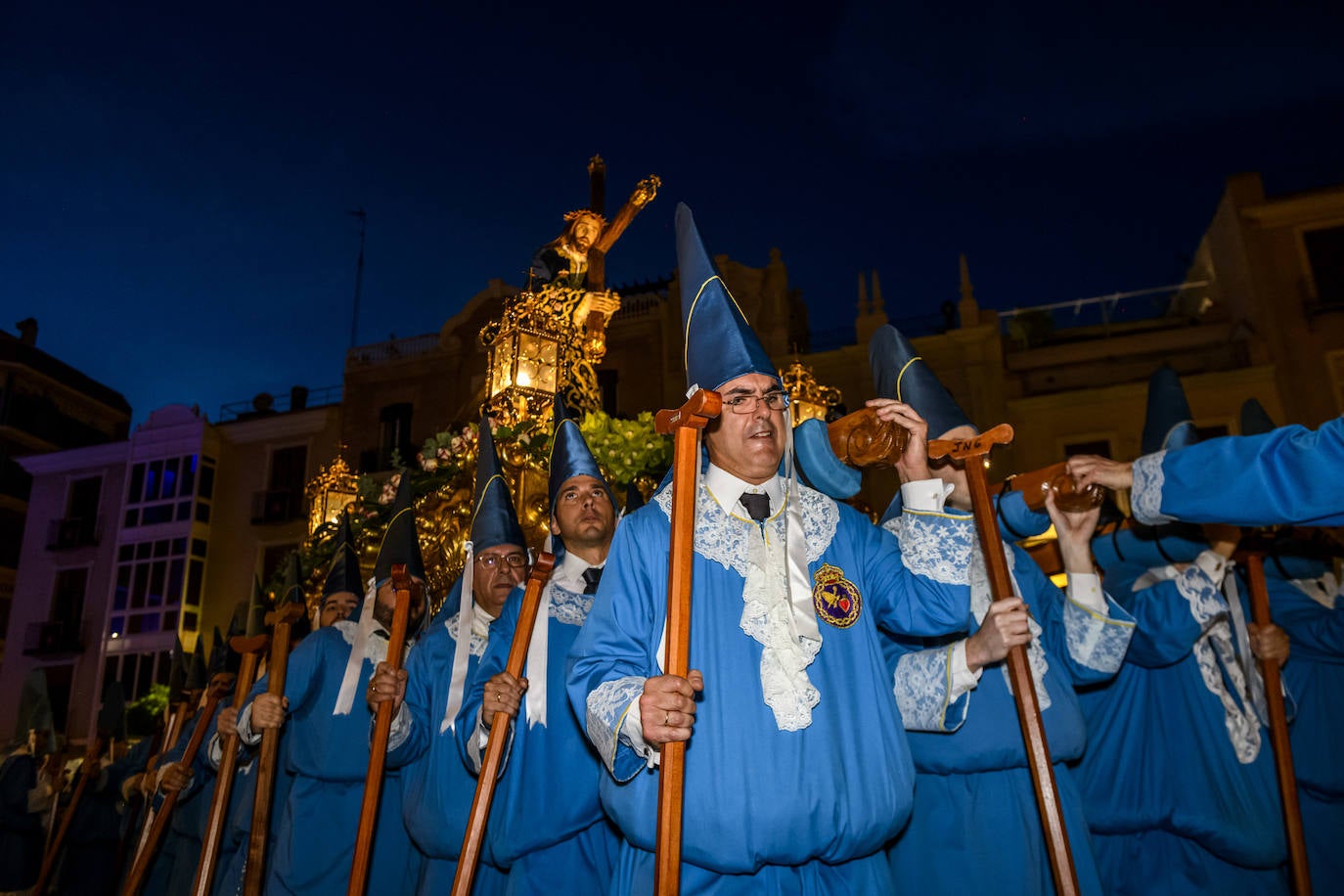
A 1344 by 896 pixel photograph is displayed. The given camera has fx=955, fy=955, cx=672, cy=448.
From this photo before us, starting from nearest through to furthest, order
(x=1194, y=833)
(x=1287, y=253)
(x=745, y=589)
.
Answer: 1. (x=745, y=589)
2. (x=1194, y=833)
3. (x=1287, y=253)

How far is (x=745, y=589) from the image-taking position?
2662 millimetres

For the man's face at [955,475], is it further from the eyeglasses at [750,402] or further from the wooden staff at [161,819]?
the wooden staff at [161,819]

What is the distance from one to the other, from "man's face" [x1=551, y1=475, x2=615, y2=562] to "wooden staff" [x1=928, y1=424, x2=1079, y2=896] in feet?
6.03

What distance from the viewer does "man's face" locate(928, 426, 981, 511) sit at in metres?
3.22

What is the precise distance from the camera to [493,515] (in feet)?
16.3

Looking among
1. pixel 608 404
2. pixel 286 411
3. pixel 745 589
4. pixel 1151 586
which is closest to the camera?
pixel 745 589

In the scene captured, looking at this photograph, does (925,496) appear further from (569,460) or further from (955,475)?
(569,460)

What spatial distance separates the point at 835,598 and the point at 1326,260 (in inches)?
723

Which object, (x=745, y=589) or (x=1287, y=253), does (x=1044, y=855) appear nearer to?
(x=745, y=589)

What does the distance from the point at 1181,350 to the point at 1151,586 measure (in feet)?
52.2

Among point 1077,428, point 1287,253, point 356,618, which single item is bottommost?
point 356,618

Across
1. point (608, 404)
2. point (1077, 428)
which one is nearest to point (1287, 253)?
point (1077, 428)

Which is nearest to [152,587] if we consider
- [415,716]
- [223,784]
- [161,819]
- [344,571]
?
[161,819]

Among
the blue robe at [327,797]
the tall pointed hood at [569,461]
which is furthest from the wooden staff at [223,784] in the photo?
the tall pointed hood at [569,461]
